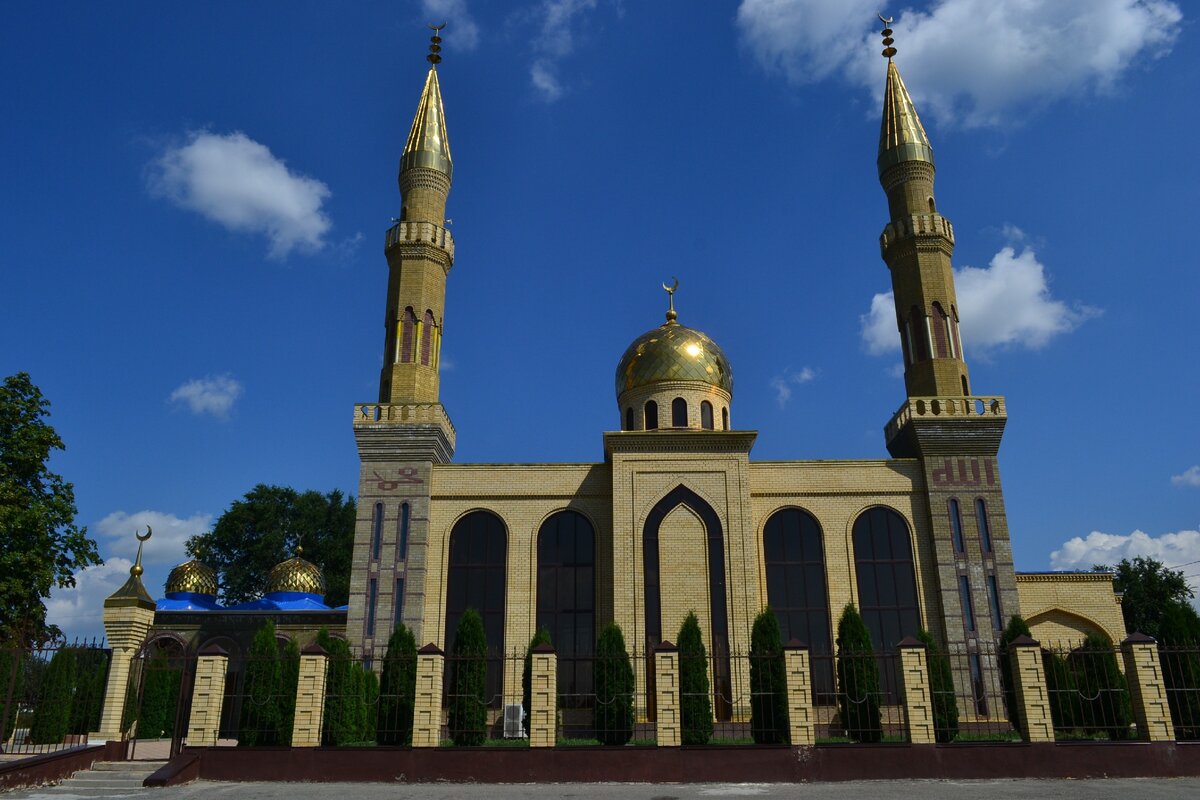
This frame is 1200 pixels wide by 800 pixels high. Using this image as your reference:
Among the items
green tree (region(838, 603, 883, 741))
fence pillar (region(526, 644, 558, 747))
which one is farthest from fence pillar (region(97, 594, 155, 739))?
green tree (region(838, 603, 883, 741))

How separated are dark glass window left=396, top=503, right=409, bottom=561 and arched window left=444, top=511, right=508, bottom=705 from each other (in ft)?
3.47

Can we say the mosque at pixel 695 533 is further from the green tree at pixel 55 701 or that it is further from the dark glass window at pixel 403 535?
the green tree at pixel 55 701

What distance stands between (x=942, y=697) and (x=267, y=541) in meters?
37.0

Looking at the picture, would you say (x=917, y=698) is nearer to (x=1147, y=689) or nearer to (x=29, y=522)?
(x=1147, y=689)

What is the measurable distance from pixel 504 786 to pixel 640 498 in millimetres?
8725

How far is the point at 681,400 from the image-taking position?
78.4 ft

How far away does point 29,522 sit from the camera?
20750mm

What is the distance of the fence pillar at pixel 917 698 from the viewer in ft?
42.5

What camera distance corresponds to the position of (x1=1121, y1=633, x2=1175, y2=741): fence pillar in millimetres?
13000

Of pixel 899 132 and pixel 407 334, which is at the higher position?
pixel 899 132

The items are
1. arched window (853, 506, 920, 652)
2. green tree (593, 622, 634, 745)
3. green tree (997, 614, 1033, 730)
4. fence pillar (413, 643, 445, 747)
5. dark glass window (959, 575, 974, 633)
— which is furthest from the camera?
arched window (853, 506, 920, 652)

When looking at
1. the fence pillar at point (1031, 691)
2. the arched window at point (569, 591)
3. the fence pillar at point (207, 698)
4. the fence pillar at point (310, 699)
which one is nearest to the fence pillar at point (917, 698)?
the fence pillar at point (1031, 691)

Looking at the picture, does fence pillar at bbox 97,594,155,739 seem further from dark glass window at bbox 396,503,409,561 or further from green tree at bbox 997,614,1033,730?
green tree at bbox 997,614,1033,730

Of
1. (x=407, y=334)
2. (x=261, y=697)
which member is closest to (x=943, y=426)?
(x=407, y=334)
